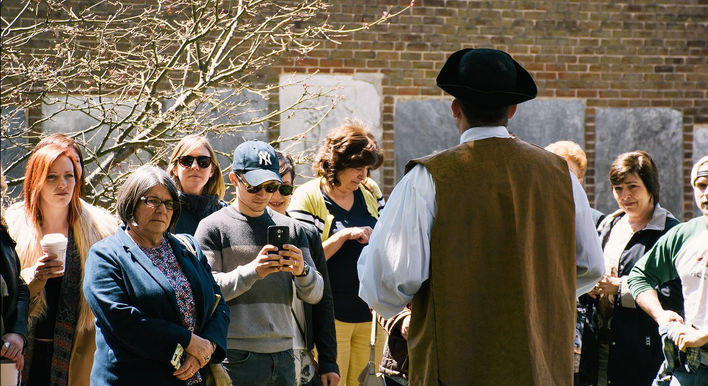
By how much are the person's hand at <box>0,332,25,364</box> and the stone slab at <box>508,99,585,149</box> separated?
644 cm

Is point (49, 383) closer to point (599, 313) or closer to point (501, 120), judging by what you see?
point (501, 120)

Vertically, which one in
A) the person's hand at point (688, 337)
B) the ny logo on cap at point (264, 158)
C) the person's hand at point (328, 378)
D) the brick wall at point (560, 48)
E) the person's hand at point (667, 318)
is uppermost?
the brick wall at point (560, 48)

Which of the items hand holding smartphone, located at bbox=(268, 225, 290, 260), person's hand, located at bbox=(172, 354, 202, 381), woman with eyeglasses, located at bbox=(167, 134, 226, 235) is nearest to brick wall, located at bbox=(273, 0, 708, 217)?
woman with eyeglasses, located at bbox=(167, 134, 226, 235)

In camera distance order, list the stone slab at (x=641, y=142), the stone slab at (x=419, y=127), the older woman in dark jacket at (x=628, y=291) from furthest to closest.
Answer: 1. the stone slab at (x=641, y=142)
2. the stone slab at (x=419, y=127)
3. the older woman in dark jacket at (x=628, y=291)

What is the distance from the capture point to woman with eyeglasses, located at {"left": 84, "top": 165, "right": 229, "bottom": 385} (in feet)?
10.9

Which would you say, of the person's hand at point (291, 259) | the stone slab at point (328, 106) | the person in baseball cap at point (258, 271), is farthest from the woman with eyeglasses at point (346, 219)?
the stone slab at point (328, 106)

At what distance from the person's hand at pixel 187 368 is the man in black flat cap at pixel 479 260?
863 mm

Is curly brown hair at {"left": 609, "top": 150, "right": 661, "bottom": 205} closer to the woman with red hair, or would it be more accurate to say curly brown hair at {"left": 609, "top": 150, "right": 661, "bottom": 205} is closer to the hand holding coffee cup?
the woman with red hair

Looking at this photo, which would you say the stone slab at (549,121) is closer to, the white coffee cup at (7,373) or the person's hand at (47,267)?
the person's hand at (47,267)

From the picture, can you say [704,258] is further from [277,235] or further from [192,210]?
[192,210]

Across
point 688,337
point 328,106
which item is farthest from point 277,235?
point 328,106

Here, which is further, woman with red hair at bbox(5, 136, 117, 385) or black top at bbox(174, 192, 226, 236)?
black top at bbox(174, 192, 226, 236)

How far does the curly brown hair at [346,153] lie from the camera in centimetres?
501

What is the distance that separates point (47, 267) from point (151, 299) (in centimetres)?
67
